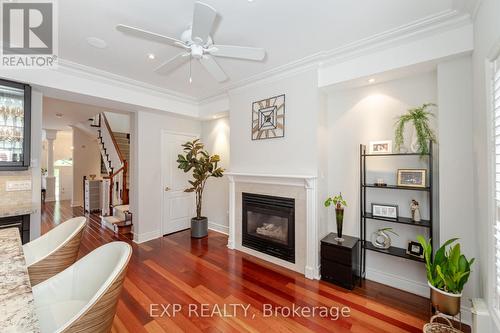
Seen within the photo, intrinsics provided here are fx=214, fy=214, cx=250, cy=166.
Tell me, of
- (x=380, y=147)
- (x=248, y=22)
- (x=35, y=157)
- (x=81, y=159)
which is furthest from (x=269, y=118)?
(x=81, y=159)

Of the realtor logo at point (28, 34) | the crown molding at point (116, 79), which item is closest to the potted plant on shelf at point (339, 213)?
the crown molding at point (116, 79)

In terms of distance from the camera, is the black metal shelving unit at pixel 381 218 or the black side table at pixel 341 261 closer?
the black metal shelving unit at pixel 381 218

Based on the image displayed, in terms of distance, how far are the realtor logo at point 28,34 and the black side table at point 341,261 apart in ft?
12.4

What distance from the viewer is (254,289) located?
101 inches

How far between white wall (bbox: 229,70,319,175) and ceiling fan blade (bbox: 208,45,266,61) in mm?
1176

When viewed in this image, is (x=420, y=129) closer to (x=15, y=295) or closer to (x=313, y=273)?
(x=313, y=273)

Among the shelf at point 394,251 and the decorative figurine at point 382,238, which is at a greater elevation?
the decorative figurine at point 382,238

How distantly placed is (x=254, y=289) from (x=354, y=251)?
4.29ft

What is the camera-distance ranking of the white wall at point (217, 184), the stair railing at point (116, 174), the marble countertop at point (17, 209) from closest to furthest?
the marble countertop at point (17, 209)
the white wall at point (217, 184)
the stair railing at point (116, 174)

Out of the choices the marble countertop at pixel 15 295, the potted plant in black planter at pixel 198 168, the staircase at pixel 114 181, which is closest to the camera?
the marble countertop at pixel 15 295

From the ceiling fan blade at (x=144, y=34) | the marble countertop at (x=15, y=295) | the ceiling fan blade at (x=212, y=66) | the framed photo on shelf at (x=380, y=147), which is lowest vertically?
the marble countertop at (x=15, y=295)

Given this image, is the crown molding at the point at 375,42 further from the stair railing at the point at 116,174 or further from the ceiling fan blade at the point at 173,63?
the stair railing at the point at 116,174

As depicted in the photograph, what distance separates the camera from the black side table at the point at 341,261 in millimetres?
2555

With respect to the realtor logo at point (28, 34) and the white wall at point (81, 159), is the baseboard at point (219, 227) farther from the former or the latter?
the white wall at point (81, 159)
